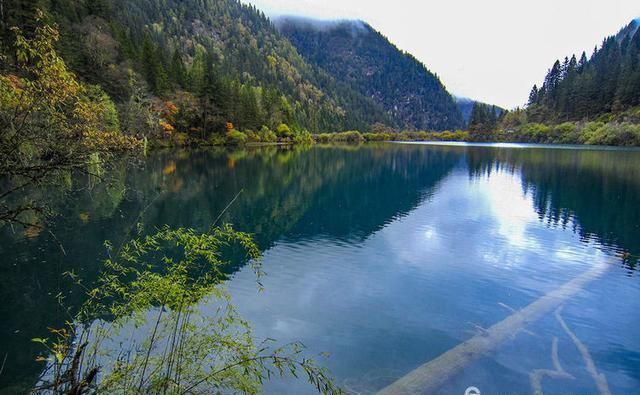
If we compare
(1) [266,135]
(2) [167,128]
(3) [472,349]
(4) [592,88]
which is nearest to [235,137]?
(1) [266,135]

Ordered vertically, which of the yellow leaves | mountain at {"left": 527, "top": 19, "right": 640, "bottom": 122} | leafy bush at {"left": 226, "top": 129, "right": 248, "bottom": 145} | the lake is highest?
mountain at {"left": 527, "top": 19, "right": 640, "bottom": 122}

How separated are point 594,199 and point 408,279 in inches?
1123

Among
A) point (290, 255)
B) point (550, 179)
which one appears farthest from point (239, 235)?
point (550, 179)

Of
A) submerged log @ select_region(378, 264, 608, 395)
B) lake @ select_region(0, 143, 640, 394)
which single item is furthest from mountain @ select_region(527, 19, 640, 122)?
submerged log @ select_region(378, 264, 608, 395)

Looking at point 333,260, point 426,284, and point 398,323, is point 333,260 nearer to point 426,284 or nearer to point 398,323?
point 426,284

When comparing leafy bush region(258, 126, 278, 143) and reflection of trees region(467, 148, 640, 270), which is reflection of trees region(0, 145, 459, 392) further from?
leafy bush region(258, 126, 278, 143)

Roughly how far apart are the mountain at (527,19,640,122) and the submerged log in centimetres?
14776

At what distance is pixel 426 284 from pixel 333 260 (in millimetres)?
5123

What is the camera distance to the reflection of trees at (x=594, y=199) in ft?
85.2

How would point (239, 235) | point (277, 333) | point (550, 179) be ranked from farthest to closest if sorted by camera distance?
point (550, 179) < point (277, 333) < point (239, 235)

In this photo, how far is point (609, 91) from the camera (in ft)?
457

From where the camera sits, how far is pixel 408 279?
18.4 meters

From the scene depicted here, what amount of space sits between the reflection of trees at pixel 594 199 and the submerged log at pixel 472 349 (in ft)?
24.2

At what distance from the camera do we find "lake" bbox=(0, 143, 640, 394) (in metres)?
11.2
